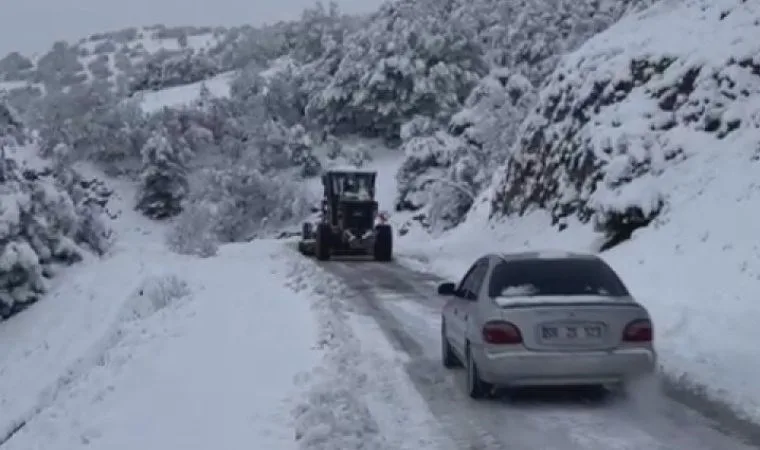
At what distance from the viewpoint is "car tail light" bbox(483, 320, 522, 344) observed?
9922 millimetres

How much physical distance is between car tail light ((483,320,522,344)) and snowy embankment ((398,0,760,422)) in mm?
2207

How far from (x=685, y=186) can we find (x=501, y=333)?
588 inches

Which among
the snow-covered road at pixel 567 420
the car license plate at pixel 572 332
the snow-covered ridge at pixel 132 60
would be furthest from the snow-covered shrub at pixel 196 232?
the snow-covered ridge at pixel 132 60

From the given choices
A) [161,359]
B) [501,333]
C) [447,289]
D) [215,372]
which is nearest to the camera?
[501,333]

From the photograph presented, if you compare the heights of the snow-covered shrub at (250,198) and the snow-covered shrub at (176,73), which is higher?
the snow-covered shrub at (176,73)

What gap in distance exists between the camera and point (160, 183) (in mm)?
59312

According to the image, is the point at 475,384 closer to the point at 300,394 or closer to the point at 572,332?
the point at 572,332

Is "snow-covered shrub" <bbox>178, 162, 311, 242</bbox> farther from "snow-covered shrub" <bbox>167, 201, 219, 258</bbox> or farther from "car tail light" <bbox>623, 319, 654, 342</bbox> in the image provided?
"car tail light" <bbox>623, 319, 654, 342</bbox>

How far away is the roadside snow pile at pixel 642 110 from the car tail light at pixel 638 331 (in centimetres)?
1410

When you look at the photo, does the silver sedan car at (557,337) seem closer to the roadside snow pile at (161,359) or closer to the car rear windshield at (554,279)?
the car rear windshield at (554,279)

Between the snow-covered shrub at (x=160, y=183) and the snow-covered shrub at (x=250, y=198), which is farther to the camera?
the snow-covered shrub at (x=160, y=183)

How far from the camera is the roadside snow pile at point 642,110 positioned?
2461 centimetres

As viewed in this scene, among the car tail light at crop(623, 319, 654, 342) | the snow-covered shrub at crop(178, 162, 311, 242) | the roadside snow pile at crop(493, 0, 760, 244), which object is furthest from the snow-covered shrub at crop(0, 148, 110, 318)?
the car tail light at crop(623, 319, 654, 342)

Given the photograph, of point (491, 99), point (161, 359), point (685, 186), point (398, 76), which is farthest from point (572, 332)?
point (398, 76)
